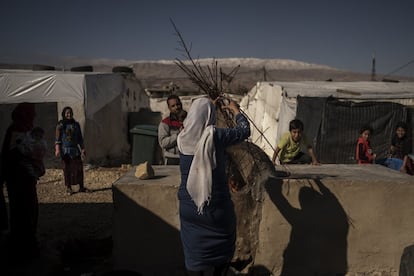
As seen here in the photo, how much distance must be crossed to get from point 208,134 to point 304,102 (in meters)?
6.40

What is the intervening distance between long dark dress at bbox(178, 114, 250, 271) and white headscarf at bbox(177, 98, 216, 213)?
0.26ft

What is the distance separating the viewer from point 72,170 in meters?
6.93

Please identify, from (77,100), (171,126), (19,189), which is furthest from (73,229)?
(77,100)

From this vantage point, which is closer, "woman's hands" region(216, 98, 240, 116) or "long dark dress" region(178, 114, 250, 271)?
"long dark dress" region(178, 114, 250, 271)

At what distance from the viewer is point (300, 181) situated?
3.30 meters

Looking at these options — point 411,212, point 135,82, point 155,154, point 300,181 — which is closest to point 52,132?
point 155,154

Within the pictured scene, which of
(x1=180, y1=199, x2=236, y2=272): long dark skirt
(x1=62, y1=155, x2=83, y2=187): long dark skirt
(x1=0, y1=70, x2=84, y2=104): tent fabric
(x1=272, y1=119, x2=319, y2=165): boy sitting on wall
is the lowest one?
(x1=62, y1=155, x2=83, y2=187): long dark skirt

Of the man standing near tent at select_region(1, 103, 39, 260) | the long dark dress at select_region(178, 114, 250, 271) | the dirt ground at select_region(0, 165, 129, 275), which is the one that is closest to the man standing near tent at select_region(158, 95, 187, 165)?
the dirt ground at select_region(0, 165, 129, 275)

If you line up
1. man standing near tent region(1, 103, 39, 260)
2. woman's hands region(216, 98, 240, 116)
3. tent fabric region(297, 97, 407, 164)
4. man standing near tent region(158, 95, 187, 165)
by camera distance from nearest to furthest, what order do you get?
woman's hands region(216, 98, 240, 116)
man standing near tent region(1, 103, 39, 260)
man standing near tent region(158, 95, 187, 165)
tent fabric region(297, 97, 407, 164)

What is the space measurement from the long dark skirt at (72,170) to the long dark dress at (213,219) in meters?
5.01

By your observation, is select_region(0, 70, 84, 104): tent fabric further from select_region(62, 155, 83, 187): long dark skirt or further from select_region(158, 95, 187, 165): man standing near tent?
select_region(158, 95, 187, 165): man standing near tent

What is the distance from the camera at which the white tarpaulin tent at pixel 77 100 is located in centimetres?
859

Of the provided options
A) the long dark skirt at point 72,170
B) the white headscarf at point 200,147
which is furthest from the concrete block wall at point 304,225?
the long dark skirt at point 72,170

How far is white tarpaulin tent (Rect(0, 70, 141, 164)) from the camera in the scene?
859 centimetres
